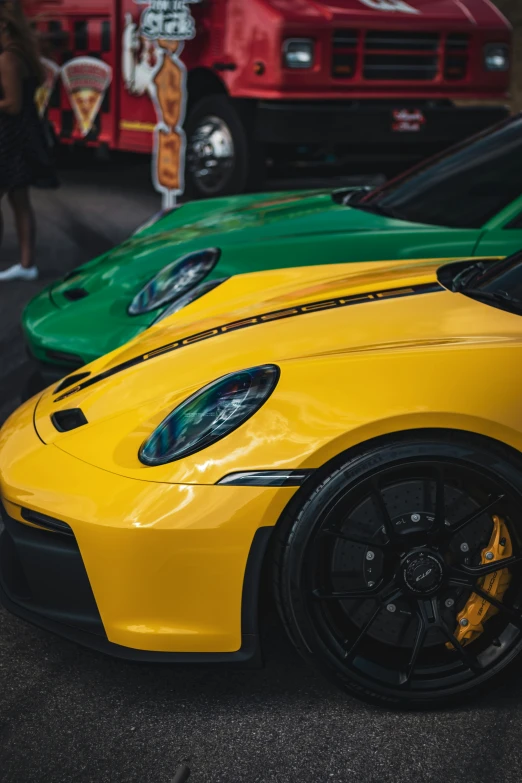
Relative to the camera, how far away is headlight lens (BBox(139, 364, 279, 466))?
95.0 inches

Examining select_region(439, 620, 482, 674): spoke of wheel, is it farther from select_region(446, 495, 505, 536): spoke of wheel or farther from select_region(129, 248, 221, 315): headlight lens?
select_region(129, 248, 221, 315): headlight lens

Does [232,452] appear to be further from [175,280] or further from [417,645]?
[175,280]

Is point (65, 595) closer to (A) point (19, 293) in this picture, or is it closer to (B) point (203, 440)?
(B) point (203, 440)

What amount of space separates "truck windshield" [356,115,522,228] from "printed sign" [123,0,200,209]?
2.62 meters

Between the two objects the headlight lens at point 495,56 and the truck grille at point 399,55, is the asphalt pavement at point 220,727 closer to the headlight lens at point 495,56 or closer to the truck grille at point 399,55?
the truck grille at point 399,55

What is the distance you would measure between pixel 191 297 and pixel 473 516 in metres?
1.63

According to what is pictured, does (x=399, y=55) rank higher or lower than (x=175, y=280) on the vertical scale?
lower

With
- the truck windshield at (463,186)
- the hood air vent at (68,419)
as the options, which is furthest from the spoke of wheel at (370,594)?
the truck windshield at (463,186)

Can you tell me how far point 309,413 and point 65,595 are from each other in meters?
0.73

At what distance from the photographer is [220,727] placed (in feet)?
8.09

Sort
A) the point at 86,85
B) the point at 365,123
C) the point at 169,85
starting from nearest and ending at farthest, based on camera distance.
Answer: the point at 169,85 → the point at 365,123 → the point at 86,85

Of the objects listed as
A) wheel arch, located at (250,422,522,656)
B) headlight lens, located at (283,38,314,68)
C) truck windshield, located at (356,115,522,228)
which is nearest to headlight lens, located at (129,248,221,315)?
truck windshield, located at (356,115,522,228)

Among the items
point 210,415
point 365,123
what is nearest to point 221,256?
point 210,415

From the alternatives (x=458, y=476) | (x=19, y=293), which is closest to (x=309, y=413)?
(x=458, y=476)
